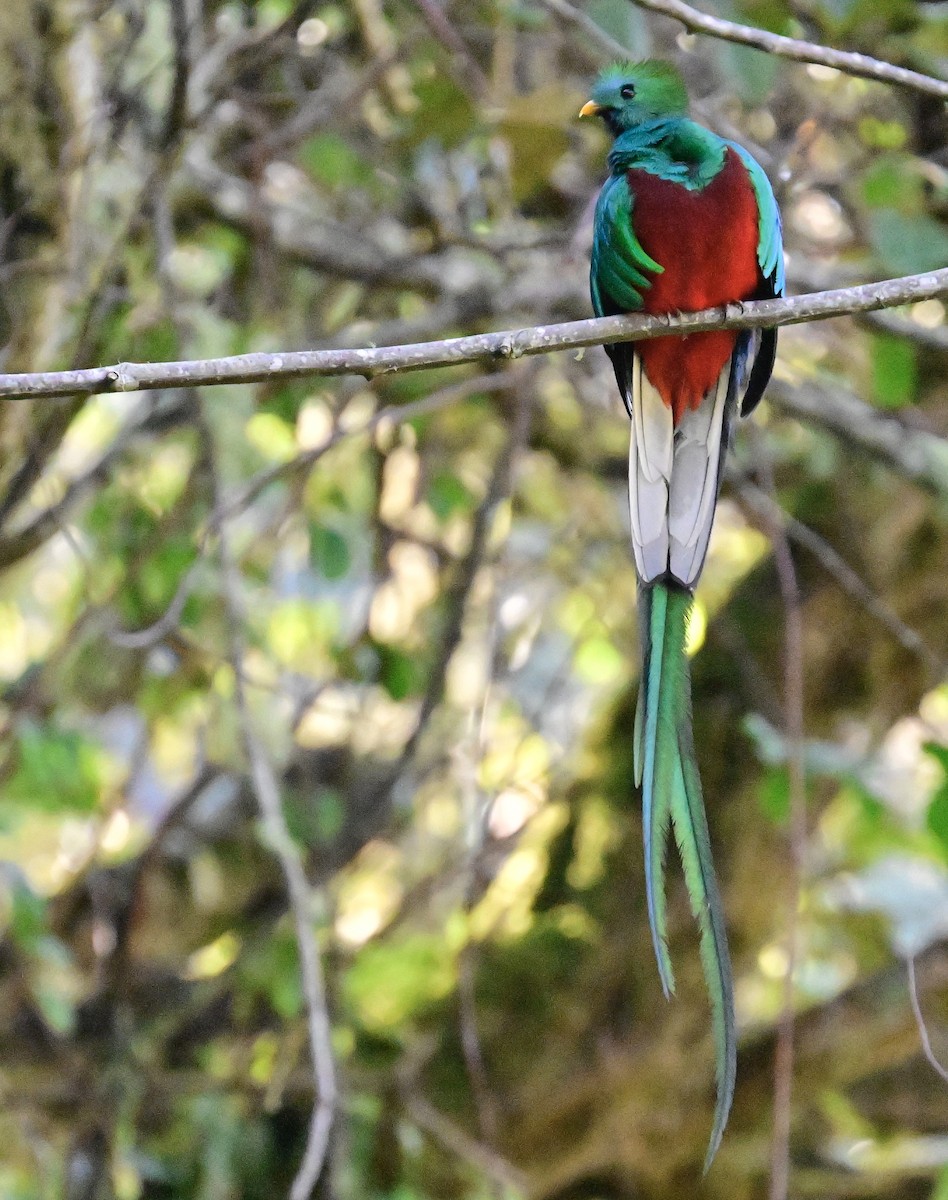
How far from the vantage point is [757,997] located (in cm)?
285

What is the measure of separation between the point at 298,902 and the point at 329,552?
803 millimetres

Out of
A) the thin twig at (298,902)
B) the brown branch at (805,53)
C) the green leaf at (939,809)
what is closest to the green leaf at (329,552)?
the thin twig at (298,902)

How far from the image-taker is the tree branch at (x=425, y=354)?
1226mm

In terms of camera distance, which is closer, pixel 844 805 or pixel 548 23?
pixel 548 23

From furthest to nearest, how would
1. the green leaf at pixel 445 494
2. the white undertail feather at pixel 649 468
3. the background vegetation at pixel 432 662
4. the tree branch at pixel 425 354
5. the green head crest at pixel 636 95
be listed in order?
the green leaf at pixel 445 494 → the background vegetation at pixel 432 662 → the green head crest at pixel 636 95 → the white undertail feather at pixel 649 468 → the tree branch at pixel 425 354

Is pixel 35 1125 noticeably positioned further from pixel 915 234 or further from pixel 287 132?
pixel 915 234

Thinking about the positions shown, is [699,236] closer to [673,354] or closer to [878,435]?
[673,354]

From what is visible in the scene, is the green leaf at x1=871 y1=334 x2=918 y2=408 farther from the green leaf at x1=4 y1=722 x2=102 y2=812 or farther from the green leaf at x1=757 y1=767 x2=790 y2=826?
the green leaf at x1=4 y1=722 x2=102 y2=812

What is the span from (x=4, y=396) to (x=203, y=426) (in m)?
1.13

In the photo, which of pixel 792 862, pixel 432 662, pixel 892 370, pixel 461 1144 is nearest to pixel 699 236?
pixel 892 370

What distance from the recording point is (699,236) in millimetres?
1847

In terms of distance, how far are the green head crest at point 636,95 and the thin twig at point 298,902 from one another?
80cm

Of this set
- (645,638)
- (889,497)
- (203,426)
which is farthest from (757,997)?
(203,426)

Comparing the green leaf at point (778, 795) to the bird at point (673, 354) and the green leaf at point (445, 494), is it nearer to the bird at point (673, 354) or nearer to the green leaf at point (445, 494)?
the bird at point (673, 354)
